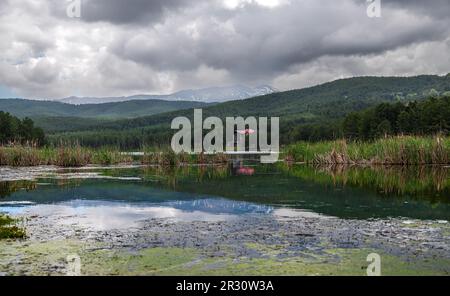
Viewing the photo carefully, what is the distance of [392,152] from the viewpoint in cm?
3641

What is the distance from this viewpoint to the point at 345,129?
87750mm

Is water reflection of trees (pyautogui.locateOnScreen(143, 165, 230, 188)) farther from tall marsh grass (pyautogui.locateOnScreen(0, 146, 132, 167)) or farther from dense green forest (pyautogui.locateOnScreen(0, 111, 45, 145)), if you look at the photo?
dense green forest (pyautogui.locateOnScreen(0, 111, 45, 145))

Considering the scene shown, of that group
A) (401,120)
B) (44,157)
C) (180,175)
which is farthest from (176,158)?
(401,120)

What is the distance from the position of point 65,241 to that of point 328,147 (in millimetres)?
33328

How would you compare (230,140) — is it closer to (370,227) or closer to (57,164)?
(57,164)

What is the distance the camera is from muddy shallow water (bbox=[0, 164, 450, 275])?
27.5ft

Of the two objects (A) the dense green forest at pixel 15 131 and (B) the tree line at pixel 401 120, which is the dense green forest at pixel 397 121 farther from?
(A) the dense green forest at pixel 15 131

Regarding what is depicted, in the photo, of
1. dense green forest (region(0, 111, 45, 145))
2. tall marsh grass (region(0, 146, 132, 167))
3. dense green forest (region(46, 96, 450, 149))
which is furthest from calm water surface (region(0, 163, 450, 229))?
dense green forest (region(0, 111, 45, 145))

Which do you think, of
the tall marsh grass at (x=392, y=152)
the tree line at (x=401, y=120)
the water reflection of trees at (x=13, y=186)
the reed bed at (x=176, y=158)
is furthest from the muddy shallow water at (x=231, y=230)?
the tree line at (x=401, y=120)

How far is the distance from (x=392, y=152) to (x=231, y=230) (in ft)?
90.9

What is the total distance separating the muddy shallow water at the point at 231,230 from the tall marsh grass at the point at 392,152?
14.9m

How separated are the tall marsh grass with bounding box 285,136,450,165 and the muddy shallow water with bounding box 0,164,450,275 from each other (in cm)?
1490
